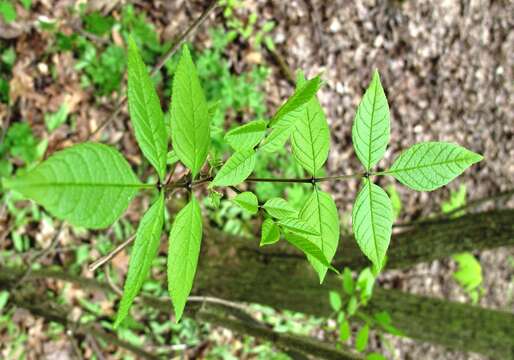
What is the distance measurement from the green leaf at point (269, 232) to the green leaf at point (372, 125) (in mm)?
194

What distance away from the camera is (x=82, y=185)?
0.63 m

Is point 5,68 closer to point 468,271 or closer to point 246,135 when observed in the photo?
point 246,135

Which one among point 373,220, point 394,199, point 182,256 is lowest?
point 182,256

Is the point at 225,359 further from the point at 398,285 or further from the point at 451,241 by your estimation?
the point at 451,241

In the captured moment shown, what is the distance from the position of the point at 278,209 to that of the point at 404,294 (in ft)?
5.60

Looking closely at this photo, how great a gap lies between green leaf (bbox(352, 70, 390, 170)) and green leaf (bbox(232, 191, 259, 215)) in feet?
0.67

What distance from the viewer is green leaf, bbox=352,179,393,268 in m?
0.92

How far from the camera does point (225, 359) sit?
376cm

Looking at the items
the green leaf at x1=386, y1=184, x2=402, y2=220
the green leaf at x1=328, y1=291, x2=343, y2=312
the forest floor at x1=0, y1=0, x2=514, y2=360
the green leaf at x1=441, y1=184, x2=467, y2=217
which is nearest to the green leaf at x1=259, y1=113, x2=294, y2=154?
the green leaf at x1=328, y1=291, x2=343, y2=312

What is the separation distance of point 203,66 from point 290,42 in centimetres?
82

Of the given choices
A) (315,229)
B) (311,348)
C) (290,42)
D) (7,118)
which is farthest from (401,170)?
(290,42)

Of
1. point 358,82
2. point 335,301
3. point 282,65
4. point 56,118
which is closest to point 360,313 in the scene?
point 335,301

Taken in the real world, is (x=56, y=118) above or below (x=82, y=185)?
above

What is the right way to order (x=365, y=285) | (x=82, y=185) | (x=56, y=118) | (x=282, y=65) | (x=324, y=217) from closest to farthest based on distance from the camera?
(x=82, y=185), (x=324, y=217), (x=365, y=285), (x=56, y=118), (x=282, y=65)
